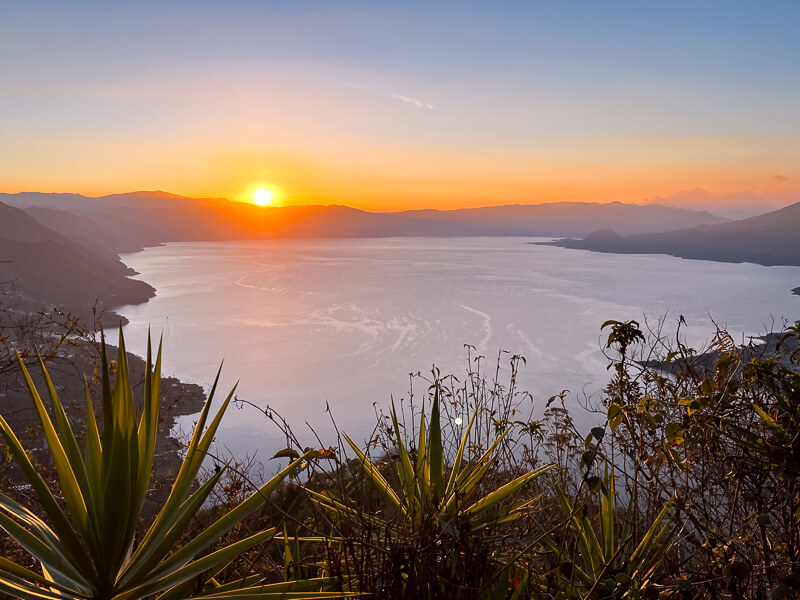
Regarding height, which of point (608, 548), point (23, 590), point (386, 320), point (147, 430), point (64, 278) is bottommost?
point (386, 320)

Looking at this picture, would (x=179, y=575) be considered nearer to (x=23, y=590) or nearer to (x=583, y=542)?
(x=23, y=590)

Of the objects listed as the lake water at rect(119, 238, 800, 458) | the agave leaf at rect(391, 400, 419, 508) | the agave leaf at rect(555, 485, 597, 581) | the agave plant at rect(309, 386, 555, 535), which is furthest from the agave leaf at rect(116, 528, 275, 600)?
the lake water at rect(119, 238, 800, 458)

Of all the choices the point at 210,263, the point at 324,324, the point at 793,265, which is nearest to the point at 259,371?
the point at 324,324

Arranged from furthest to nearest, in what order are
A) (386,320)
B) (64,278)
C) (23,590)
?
(64,278)
(386,320)
(23,590)

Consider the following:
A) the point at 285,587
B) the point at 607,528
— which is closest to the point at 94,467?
the point at 285,587

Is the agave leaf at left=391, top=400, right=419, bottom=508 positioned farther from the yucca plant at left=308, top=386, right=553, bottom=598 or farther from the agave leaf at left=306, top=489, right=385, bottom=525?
the agave leaf at left=306, top=489, right=385, bottom=525

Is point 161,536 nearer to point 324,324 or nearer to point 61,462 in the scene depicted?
point 61,462

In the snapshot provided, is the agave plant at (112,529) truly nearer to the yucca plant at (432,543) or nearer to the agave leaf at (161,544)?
the agave leaf at (161,544)
